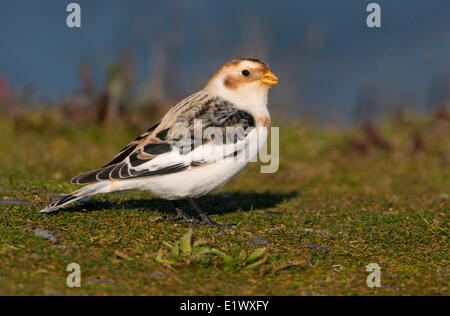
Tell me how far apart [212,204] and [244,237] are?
1614 millimetres

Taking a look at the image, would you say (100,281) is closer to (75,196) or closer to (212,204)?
(75,196)

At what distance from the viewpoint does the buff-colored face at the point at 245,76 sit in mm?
5781

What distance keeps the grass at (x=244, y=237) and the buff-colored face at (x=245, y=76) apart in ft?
4.08

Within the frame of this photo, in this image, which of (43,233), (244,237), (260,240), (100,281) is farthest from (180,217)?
(100,281)

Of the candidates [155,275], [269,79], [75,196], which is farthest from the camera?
[269,79]

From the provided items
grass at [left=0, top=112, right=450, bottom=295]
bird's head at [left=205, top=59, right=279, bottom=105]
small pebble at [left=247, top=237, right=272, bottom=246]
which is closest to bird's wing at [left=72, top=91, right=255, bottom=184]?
bird's head at [left=205, top=59, right=279, bottom=105]

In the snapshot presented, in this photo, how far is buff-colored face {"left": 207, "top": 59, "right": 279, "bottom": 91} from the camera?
5.78 meters

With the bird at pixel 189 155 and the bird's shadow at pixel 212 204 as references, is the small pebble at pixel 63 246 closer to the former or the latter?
the bird at pixel 189 155

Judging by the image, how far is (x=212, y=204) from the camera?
6.34m

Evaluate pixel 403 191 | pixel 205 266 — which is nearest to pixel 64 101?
pixel 403 191

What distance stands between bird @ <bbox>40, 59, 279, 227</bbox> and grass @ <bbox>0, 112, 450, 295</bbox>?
28cm

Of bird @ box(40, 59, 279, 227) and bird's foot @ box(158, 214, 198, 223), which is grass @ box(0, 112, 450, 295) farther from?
bird @ box(40, 59, 279, 227)
